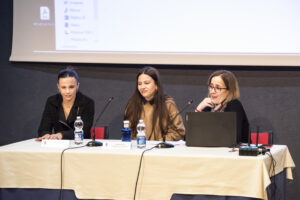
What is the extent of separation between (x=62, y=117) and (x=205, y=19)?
5.66 feet

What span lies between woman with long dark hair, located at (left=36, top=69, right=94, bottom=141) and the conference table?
837 millimetres

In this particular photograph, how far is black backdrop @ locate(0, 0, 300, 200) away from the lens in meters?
4.09

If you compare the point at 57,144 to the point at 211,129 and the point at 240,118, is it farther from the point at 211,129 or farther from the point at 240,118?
the point at 240,118

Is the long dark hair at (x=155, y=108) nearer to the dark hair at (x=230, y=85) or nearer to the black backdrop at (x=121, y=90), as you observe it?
the dark hair at (x=230, y=85)

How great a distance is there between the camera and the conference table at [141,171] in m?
2.05

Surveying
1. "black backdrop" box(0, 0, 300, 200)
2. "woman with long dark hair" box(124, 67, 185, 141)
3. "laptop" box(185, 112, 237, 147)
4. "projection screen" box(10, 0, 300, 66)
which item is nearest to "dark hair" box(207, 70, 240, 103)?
"woman with long dark hair" box(124, 67, 185, 141)

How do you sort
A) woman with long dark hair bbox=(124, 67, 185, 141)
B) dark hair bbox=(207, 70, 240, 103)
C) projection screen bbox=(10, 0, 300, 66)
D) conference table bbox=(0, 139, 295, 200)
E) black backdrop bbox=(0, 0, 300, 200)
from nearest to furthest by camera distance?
conference table bbox=(0, 139, 295, 200) < dark hair bbox=(207, 70, 240, 103) < woman with long dark hair bbox=(124, 67, 185, 141) < projection screen bbox=(10, 0, 300, 66) < black backdrop bbox=(0, 0, 300, 200)

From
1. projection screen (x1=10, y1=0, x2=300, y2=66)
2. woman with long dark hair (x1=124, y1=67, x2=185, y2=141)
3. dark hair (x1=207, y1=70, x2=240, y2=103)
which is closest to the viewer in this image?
dark hair (x1=207, y1=70, x2=240, y2=103)

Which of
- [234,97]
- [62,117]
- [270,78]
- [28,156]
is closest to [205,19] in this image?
[270,78]

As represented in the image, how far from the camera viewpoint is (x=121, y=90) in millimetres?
4348

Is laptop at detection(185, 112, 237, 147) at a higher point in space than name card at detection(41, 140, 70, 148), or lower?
higher

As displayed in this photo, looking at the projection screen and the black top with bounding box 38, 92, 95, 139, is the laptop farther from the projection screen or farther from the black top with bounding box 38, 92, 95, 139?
the projection screen

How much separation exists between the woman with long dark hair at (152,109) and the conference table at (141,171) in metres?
0.76

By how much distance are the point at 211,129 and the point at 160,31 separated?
1843 mm
